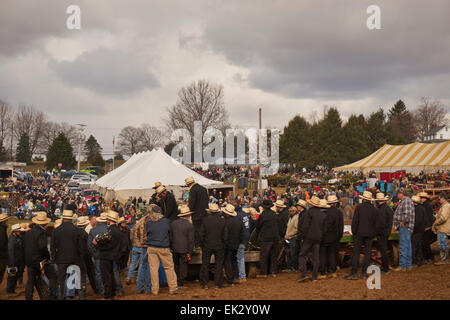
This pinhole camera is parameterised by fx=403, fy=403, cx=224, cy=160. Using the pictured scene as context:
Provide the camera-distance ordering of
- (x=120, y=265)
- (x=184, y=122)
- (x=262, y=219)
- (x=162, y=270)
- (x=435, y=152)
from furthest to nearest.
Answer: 1. (x=184, y=122)
2. (x=435, y=152)
3. (x=120, y=265)
4. (x=262, y=219)
5. (x=162, y=270)

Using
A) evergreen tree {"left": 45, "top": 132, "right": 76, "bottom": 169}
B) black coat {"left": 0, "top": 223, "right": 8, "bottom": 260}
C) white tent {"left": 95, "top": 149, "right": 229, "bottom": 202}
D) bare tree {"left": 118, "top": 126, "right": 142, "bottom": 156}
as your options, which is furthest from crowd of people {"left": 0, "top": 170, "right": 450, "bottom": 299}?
bare tree {"left": 118, "top": 126, "right": 142, "bottom": 156}

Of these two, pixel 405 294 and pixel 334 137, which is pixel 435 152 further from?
pixel 405 294

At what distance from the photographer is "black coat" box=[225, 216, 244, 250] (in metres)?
8.39

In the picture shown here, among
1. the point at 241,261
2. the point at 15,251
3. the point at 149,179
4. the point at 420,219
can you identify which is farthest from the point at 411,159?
the point at 15,251

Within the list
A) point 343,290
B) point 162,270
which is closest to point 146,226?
point 162,270

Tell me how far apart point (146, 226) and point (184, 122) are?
48863 mm

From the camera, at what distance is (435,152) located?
111 feet

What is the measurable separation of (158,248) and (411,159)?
32332 mm

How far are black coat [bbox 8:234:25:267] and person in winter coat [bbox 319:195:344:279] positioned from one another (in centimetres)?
611

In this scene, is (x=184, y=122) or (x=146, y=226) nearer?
(x=146, y=226)

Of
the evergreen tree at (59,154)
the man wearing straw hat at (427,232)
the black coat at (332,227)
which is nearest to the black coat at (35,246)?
the black coat at (332,227)

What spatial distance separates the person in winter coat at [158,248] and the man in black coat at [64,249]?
1270mm

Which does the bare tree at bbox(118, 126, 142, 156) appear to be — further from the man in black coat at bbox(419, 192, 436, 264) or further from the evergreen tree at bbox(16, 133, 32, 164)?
the man in black coat at bbox(419, 192, 436, 264)

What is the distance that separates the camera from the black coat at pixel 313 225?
832 cm
